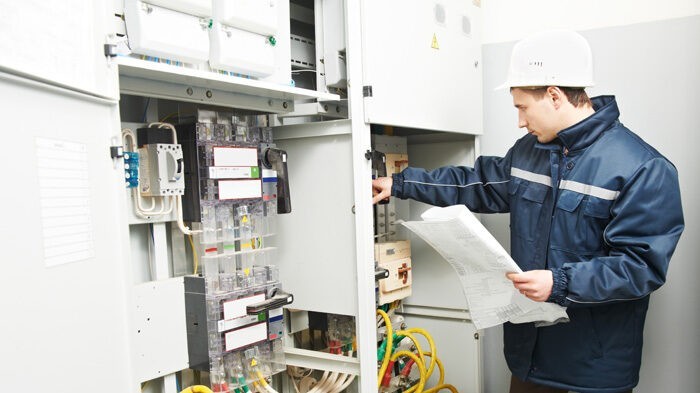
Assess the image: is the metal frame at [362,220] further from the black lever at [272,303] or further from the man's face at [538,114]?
the man's face at [538,114]

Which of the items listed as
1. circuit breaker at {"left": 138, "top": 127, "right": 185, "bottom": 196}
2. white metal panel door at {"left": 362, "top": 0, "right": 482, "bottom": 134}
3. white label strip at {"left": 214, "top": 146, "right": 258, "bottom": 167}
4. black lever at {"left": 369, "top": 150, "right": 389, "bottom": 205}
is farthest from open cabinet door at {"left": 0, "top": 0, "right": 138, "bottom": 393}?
black lever at {"left": 369, "top": 150, "right": 389, "bottom": 205}

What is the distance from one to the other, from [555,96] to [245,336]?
127 cm

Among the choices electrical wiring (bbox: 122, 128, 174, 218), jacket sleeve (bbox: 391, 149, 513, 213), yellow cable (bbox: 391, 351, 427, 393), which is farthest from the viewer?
yellow cable (bbox: 391, 351, 427, 393)

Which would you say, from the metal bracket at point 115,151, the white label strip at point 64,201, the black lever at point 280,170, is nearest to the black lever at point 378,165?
the black lever at point 280,170

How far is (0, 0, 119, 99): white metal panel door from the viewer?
823 millimetres

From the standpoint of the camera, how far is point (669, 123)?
230cm

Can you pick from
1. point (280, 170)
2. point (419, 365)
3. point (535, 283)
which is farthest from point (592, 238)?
point (280, 170)

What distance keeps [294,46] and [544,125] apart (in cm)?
92

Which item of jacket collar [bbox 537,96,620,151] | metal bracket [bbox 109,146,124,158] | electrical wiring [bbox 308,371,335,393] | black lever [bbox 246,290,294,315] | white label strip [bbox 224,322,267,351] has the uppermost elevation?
jacket collar [bbox 537,96,620,151]

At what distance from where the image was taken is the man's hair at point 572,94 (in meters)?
1.77

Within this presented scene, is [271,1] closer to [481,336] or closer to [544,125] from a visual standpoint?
[544,125]

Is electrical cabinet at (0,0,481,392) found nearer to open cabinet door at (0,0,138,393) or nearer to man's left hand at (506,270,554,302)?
open cabinet door at (0,0,138,393)

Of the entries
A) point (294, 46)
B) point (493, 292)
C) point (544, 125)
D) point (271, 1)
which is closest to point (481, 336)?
point (493, 292)

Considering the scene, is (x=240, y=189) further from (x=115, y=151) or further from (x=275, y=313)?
(x=115, y=151)
